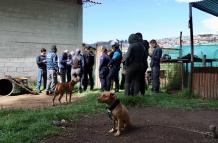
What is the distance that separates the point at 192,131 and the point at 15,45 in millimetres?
14256

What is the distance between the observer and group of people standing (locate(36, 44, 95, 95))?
55.4ft

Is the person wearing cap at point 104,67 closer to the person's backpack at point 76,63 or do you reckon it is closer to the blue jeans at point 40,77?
the person's backpack at point 76,63

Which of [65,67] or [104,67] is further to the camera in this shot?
[65,67]

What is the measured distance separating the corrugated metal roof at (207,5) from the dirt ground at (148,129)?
4555 mm

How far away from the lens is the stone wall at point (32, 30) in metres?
20.3

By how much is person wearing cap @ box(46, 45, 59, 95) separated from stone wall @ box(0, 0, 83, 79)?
154 inches

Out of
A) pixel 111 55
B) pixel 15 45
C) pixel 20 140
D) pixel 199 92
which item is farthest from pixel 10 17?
pixel 20 140

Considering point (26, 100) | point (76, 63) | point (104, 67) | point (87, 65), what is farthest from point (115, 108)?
point (87, 65)

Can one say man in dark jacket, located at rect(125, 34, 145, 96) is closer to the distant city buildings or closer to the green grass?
the green grass

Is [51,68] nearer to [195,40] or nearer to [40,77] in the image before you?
[40,77]

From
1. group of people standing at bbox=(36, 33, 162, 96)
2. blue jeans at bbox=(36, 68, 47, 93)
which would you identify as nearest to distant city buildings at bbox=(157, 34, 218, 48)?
group of people standing at bbox=(36, 33, 162, 96)

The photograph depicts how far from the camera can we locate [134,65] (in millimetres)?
12133

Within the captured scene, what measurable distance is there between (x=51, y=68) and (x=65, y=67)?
1.39 meters

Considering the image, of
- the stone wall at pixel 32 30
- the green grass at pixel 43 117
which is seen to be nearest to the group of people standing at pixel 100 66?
the green grass at pixel 43 117
